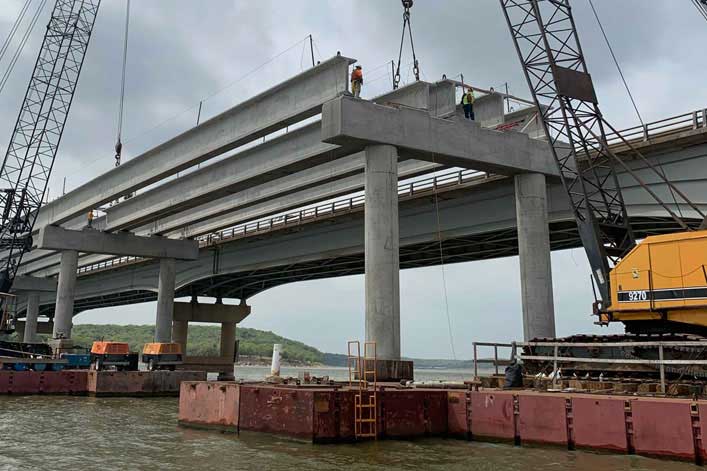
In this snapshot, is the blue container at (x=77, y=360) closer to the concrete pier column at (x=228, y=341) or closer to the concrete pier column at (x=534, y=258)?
the concrete pier column at (x=534, y=258)

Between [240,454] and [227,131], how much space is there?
23328mm

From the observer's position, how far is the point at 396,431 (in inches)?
740

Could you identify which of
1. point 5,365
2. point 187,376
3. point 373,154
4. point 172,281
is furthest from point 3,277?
point 373,154

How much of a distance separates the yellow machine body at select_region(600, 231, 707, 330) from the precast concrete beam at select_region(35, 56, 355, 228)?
577 inches

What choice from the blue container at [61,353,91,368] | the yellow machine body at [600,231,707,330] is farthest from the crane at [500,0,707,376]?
the blue container at [61,353,91,368]

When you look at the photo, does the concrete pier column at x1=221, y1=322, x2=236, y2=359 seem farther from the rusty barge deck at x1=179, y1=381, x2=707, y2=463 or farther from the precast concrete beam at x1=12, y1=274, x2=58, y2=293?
the rusty barge deck at x1=179, y1=381, x2=707, y2=463

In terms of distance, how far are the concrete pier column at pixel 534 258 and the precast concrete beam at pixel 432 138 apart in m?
1.08

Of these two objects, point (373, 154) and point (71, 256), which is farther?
point (71, 256)

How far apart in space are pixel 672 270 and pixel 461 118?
1336 cm

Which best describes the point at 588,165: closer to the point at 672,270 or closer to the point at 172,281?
the point at 672,270

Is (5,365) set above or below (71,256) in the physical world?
below

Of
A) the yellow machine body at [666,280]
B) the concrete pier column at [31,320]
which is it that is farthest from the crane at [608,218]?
the concrete pier column at [31,320]

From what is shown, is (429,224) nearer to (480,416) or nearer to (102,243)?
(480,416)

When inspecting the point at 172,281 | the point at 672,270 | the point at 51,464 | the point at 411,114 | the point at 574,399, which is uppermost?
the point at 411,114
